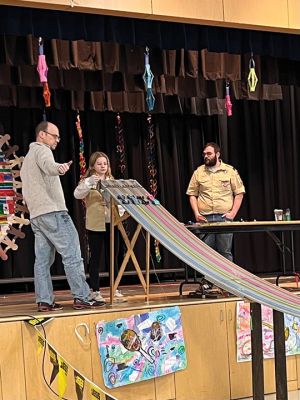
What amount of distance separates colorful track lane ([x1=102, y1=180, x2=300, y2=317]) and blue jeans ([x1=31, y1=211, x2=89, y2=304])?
15.6 inches

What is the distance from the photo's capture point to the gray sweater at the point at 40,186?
16.7 ft

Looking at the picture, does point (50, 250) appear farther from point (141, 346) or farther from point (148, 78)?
point (148, 78)

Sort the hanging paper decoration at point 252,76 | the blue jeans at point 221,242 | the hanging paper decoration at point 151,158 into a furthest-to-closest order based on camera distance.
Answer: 1. the hanging paper decoration at point 151,158
2. the hanging paper decoration at point 252,76
3. the blue jeans at point 221,242

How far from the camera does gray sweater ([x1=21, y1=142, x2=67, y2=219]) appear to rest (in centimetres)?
508

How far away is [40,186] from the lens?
201 inches

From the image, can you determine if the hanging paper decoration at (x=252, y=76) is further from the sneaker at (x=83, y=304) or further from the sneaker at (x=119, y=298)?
the sneaker at (x=83, y=304)

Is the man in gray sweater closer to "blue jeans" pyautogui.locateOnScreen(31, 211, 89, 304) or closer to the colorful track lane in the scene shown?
"blue jeans" pyautogui.locateOnScreen(31, 211, 89, 304)

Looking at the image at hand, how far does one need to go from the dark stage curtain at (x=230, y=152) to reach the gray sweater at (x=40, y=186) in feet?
9.72

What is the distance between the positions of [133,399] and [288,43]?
3767mm

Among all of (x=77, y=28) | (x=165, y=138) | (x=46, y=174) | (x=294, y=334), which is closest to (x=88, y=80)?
(x=77, y=28)

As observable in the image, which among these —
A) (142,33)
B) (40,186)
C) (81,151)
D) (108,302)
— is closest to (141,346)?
(108,302)

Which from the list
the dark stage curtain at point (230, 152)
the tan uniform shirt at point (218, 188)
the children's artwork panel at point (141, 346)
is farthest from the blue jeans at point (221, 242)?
the dark stage curtain at point (230, 152)

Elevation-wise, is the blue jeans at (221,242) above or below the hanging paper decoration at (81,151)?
below

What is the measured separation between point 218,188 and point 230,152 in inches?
86.3
